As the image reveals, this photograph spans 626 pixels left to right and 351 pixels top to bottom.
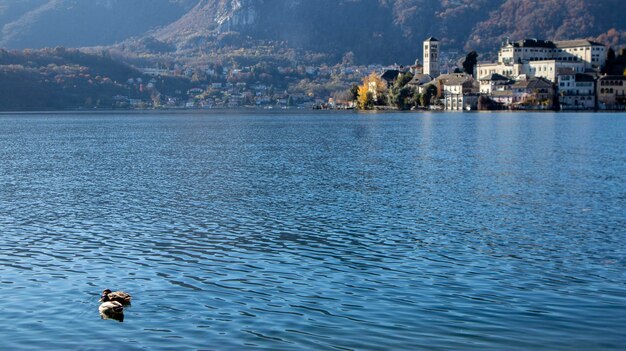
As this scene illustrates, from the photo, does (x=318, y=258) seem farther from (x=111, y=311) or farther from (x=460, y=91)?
(x=460, y=91)

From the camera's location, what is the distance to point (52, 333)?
17094 mm

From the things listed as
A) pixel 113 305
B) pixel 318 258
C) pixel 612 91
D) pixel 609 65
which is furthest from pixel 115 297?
pixel 609 65

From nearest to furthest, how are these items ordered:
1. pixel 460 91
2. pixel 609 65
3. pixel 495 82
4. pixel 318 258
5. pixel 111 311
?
1. pixel 111 311
2. pixel 318 258
3. pixel 609 65
4. pixel 495 82
5. pixel 460 91

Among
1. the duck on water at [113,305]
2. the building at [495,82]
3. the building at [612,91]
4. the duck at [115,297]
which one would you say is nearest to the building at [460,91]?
the building at [495,82]

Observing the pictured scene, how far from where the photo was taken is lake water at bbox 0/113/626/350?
673 inches

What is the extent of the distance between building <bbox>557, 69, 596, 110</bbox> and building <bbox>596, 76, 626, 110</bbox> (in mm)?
1974

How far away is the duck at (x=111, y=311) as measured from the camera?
59.4 ft

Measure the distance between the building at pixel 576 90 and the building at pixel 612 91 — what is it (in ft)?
6.48

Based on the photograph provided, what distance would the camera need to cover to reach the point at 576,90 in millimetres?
184000

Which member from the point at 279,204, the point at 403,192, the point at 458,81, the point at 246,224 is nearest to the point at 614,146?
the point at 403,192

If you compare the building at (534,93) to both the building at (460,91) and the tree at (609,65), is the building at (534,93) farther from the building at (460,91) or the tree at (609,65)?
the tree at (609,65)

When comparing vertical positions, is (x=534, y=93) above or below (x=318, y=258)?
above

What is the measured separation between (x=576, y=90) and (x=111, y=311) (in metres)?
179

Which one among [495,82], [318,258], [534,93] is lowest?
[318,258]
